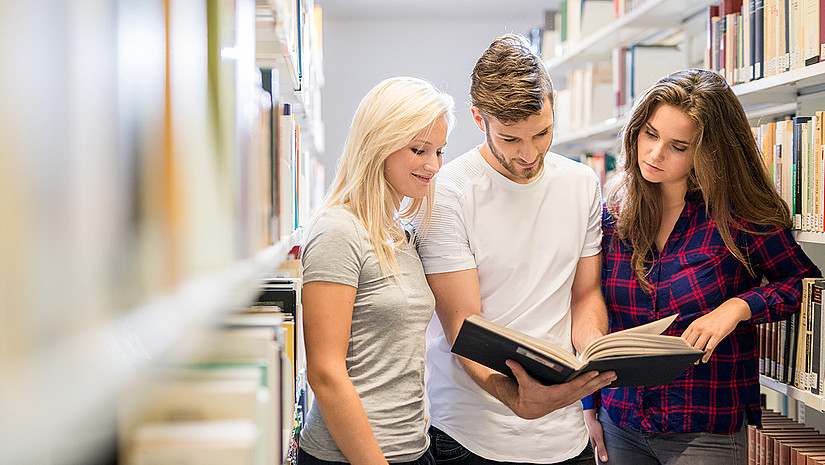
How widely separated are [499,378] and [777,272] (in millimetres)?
645

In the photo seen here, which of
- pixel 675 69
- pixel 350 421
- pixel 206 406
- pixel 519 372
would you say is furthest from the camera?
pixel 675 69

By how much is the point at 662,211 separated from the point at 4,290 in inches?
60.1

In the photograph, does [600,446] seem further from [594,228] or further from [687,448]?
[594,228]

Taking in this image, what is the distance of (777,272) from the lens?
4.79 ft

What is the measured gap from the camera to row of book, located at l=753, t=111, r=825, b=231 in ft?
4.92

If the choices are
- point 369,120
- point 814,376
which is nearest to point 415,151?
point 369,120

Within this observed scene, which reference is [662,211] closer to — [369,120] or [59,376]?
[369,120]

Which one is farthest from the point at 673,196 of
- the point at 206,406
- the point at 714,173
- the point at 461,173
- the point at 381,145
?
the point at 206,406

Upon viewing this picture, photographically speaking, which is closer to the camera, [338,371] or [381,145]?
[338,371]

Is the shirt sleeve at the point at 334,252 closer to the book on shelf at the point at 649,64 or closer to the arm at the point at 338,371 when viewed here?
the arm at the point at 338,371

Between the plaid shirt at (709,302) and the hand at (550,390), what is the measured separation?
0.90 ft

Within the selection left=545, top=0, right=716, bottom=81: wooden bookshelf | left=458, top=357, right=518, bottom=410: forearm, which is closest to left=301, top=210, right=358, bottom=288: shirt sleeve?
left=458, top=357, right=518, bottom=410: forearm

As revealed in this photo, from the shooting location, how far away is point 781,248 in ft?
4.75

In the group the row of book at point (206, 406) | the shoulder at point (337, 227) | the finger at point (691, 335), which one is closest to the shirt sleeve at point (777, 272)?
the finger at point (691, 335)
